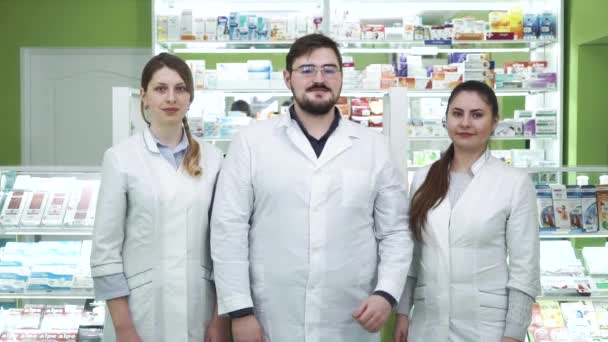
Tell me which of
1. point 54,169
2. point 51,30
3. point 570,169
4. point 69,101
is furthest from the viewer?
point 69,101

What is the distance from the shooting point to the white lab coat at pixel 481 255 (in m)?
2.73

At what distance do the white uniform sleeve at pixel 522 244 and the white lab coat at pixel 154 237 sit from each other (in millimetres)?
1033

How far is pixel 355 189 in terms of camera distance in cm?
272

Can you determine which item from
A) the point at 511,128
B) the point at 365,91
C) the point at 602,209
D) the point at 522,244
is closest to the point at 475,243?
the point at 522,244

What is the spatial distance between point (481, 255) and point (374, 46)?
13.4ft

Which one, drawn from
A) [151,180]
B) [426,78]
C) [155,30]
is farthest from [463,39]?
[151,180]

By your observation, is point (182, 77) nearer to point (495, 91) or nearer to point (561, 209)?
point (561, 209)

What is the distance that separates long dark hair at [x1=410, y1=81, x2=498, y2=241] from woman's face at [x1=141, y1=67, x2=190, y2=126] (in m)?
0.87

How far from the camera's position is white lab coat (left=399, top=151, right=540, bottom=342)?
2.73 meters

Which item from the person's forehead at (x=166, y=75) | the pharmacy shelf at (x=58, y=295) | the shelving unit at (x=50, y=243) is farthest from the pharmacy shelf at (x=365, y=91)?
the person's forehead at (x=166, y=75)

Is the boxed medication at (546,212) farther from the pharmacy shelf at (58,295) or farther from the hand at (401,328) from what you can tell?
the pharmacy shelf at (58,295)

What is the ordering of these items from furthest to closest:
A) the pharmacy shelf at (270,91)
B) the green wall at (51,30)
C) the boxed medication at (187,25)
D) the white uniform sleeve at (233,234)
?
the green wall at (51,30)
the boxed medication at (187,25)
the pharmacy shelf at (270,91)
the white uniform sleeve at (233,234)

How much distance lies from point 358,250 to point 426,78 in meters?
3.89

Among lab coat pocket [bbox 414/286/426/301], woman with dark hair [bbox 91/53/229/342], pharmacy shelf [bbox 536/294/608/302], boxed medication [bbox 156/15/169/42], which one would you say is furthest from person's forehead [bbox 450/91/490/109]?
boxed medication [bbox 156/15/169/42]
